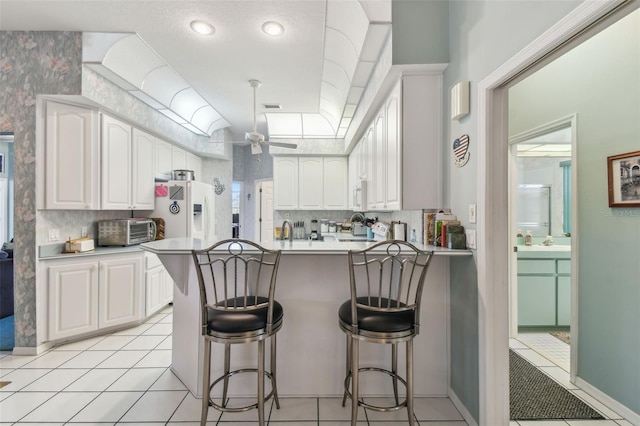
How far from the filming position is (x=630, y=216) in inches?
77.1

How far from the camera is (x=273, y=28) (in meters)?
2.63

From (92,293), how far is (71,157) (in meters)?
1.44

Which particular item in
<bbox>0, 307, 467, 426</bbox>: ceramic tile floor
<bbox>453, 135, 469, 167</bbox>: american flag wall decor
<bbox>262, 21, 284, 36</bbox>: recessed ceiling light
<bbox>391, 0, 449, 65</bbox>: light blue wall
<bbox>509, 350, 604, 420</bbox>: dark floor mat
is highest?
<bbox>262, 21, 284, 36</bbox>: recessed ceiling light

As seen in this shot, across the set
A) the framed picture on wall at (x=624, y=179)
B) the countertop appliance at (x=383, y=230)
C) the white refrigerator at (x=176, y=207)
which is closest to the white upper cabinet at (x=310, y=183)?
the countertop appliance at (x=383, y=230)

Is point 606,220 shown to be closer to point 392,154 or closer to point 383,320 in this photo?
point 392,154

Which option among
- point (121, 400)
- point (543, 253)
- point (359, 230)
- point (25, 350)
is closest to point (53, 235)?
point (25, 350)

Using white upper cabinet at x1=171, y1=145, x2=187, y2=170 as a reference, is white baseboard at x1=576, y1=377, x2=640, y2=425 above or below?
below

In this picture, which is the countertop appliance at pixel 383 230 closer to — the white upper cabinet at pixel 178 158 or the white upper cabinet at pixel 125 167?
the white upper cabinet at pixel 125 167

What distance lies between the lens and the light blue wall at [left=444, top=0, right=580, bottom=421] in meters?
1.51

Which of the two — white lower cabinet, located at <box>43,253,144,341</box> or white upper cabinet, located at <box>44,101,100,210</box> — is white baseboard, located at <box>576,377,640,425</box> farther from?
white upper cabinet, located at <box>44,101,100,210</box>

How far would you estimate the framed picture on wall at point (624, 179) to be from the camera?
1915 millimetres

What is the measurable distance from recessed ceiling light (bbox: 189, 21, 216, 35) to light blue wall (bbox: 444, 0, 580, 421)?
6.48 feet

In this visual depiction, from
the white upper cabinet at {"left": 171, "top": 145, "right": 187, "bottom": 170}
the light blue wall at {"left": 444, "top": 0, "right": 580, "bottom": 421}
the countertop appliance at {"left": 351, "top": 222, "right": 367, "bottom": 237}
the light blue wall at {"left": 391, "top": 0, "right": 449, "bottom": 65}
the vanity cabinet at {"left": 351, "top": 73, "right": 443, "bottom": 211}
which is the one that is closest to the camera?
the light blue wall at {"left": 444, "top": 0, "right": 580, "bottom": 421}

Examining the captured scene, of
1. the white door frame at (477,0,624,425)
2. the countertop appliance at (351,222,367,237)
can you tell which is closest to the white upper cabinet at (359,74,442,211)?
the white door frame at (477,0,624,425)
